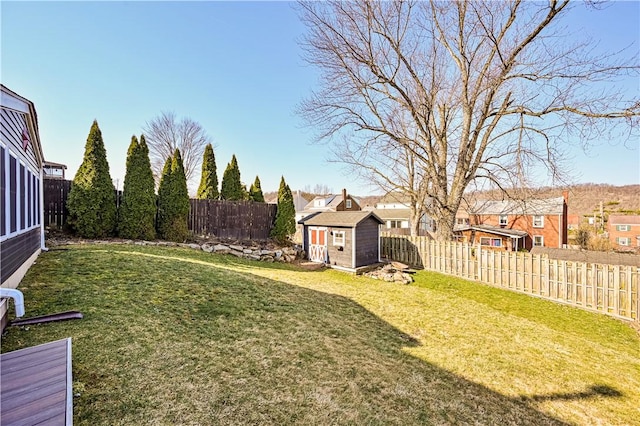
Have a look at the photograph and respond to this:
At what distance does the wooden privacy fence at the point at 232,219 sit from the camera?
1354 centimetres

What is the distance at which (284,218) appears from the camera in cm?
1584

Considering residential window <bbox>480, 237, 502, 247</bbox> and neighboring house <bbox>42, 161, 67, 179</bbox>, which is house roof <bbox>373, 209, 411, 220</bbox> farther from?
neighboring house <bbox>42, 161, 67, 179</bbox>

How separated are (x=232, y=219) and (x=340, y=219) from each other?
Result: 20.5 feet

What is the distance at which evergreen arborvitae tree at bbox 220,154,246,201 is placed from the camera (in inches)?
695

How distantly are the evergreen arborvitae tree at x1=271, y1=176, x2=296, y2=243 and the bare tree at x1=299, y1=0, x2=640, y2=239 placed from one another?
194 inches

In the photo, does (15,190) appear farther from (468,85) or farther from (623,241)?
(623,241)

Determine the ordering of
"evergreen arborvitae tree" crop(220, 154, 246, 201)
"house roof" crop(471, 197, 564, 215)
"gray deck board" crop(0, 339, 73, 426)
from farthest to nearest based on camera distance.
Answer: "evergreen arborvitae tree" crop(220, 154, 246, 201) → "house roof" crop(471, 197, 564, 215) → "gray deck board" crop(0, 339, 73, 426)

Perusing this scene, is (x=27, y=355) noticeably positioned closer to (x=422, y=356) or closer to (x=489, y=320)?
(x=422, y=356)

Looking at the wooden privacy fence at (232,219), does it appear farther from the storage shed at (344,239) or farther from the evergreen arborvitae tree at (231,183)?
the storage shed at (344,239)

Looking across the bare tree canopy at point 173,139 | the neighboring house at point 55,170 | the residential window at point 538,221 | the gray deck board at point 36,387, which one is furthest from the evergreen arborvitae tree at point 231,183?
the residential window at point 538,221

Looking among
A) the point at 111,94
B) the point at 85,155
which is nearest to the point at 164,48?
the point at 111,94

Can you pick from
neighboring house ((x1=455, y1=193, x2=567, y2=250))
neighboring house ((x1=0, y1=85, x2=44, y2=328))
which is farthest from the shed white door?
neighboring house ((x1=455, y1=193, x2=567, y2=250))

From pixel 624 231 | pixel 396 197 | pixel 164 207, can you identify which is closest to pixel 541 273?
pixel 396 197

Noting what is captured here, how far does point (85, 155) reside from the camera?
989 centimetres
